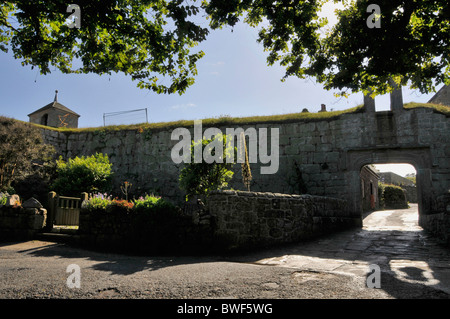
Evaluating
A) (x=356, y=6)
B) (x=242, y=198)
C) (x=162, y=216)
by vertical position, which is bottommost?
(x=162, y=216)

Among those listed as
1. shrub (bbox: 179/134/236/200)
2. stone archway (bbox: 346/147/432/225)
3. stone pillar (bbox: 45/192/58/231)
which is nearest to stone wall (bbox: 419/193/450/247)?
stone archway (bbox: 346/147/432/225)

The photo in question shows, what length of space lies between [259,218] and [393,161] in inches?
285

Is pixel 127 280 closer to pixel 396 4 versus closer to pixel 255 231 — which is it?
pixel 255 231

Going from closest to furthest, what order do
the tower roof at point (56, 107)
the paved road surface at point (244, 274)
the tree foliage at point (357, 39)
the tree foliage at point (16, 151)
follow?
the paved road surface at point (244, 274)
the tree foliage at point (357, 39)
the tree foliage at point (16, 151)
the tower roof at point (56, 107)

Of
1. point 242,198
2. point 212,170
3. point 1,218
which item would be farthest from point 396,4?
point 1,218

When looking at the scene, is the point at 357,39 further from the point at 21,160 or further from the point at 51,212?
the point at 21,160

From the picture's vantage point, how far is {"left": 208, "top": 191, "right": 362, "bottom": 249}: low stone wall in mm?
6855

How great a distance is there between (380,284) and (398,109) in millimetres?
9646

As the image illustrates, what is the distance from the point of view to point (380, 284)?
3.81m

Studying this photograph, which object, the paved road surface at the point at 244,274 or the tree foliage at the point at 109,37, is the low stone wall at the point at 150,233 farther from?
the tree foliage at the point at 109,37

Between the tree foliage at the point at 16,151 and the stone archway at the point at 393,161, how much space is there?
13029 mm

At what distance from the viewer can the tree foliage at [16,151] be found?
11359mm

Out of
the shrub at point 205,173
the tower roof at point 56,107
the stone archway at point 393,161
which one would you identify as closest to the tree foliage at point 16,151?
the shrub at point 205,173

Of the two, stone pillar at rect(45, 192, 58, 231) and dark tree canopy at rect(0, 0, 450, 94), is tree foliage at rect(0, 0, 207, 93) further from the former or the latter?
stone pillar at rect(45, 192, 58, 231)
